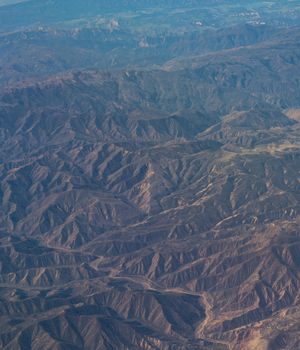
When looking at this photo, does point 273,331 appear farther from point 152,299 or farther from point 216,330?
point 152,299

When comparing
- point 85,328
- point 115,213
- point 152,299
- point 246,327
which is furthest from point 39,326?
point 115,213

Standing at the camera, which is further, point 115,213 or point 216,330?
point 115,213

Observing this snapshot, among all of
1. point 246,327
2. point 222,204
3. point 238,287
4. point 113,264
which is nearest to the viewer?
point 246,327

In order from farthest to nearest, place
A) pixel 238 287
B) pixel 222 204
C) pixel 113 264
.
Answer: pixel 222 204 < pixel 113 264 < pixel 238 287

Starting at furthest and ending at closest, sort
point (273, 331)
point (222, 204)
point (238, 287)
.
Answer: point (222, 204) < point (238, 287) < point (273, 331)

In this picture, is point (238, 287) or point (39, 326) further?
point (238, 287)

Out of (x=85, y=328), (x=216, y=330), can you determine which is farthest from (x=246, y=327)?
(x=85, y=328)

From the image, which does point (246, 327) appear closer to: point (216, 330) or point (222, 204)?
point (216, 330)

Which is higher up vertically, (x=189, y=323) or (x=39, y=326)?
(x=39, y=326)

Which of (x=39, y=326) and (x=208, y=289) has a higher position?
(x=39, y=326)
